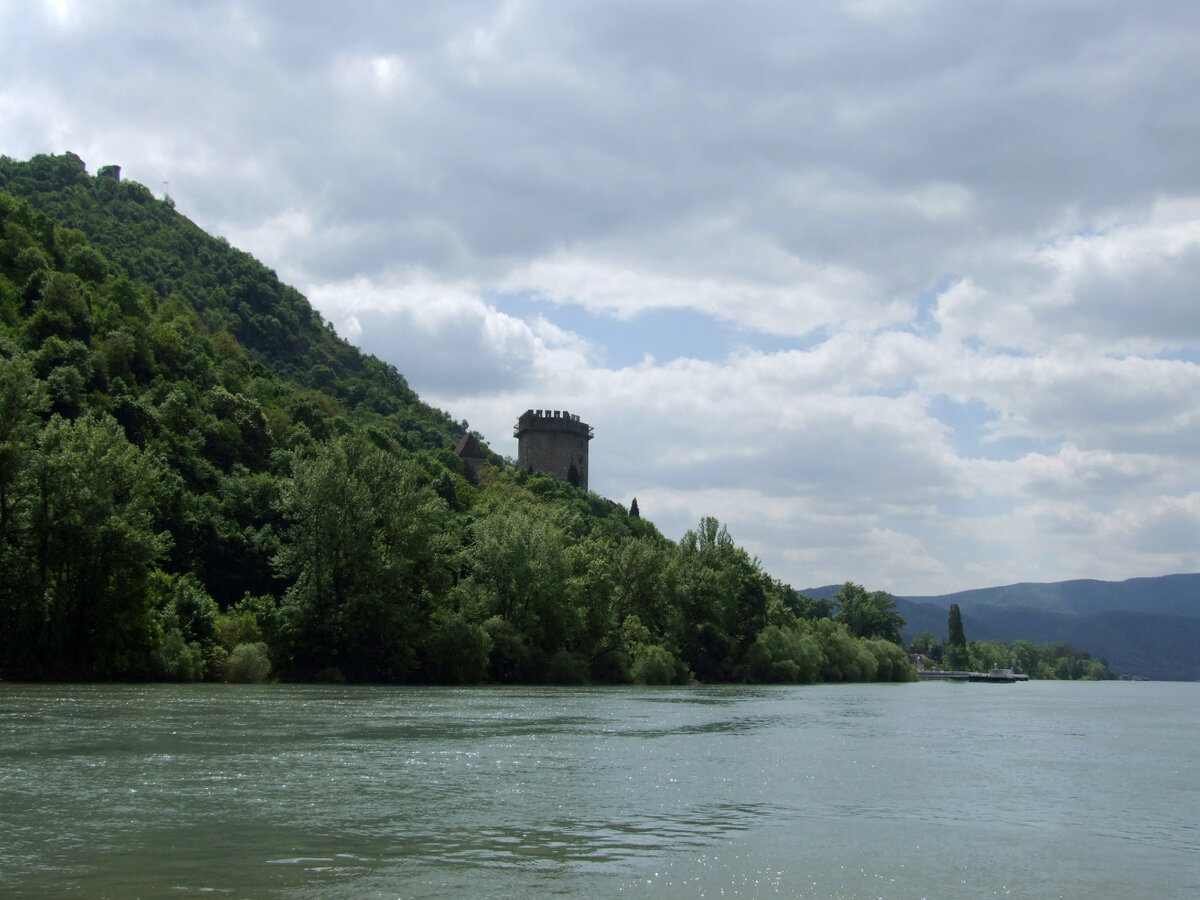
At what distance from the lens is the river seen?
11.9 meters

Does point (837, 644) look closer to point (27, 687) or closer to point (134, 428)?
point (134, 428)

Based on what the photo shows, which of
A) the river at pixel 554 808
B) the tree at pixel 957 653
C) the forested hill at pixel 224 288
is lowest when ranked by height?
the river at pixel 554 808

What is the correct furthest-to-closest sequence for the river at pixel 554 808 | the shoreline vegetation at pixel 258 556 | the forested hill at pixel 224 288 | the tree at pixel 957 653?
1. the tree at pixel 957 653
2. the forested hill at pixel 224 288
3. the shoreline vegetation at pixel 258 556
4. the river at pixel 554 808

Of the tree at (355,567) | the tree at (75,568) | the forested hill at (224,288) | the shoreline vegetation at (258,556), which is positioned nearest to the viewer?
the tree at (75,568)

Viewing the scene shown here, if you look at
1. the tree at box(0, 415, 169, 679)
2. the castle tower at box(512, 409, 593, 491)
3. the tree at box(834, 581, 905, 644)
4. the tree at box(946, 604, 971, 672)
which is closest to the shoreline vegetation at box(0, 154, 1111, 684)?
the tree at box(0, 415, 169, 679)

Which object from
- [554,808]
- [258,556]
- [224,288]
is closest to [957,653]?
[224,288]

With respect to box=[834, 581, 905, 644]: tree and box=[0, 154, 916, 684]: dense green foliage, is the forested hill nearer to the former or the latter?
box=[0, 154, 916, 684]: dense green foliage

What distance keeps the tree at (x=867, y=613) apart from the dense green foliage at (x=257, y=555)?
32.0 metres

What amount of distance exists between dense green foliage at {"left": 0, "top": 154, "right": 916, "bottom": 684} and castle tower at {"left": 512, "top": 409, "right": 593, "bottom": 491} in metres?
50.1

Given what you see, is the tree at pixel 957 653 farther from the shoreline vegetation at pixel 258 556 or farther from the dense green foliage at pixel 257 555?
the shoreline vegetation at pixel 258 556

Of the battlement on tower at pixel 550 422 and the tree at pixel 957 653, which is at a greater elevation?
the battlement on tower at pixel 550 422

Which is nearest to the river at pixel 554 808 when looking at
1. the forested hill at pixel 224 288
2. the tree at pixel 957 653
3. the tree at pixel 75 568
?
the tree at pixel 75 568

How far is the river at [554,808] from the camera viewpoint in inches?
467

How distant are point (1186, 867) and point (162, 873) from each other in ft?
40.8
